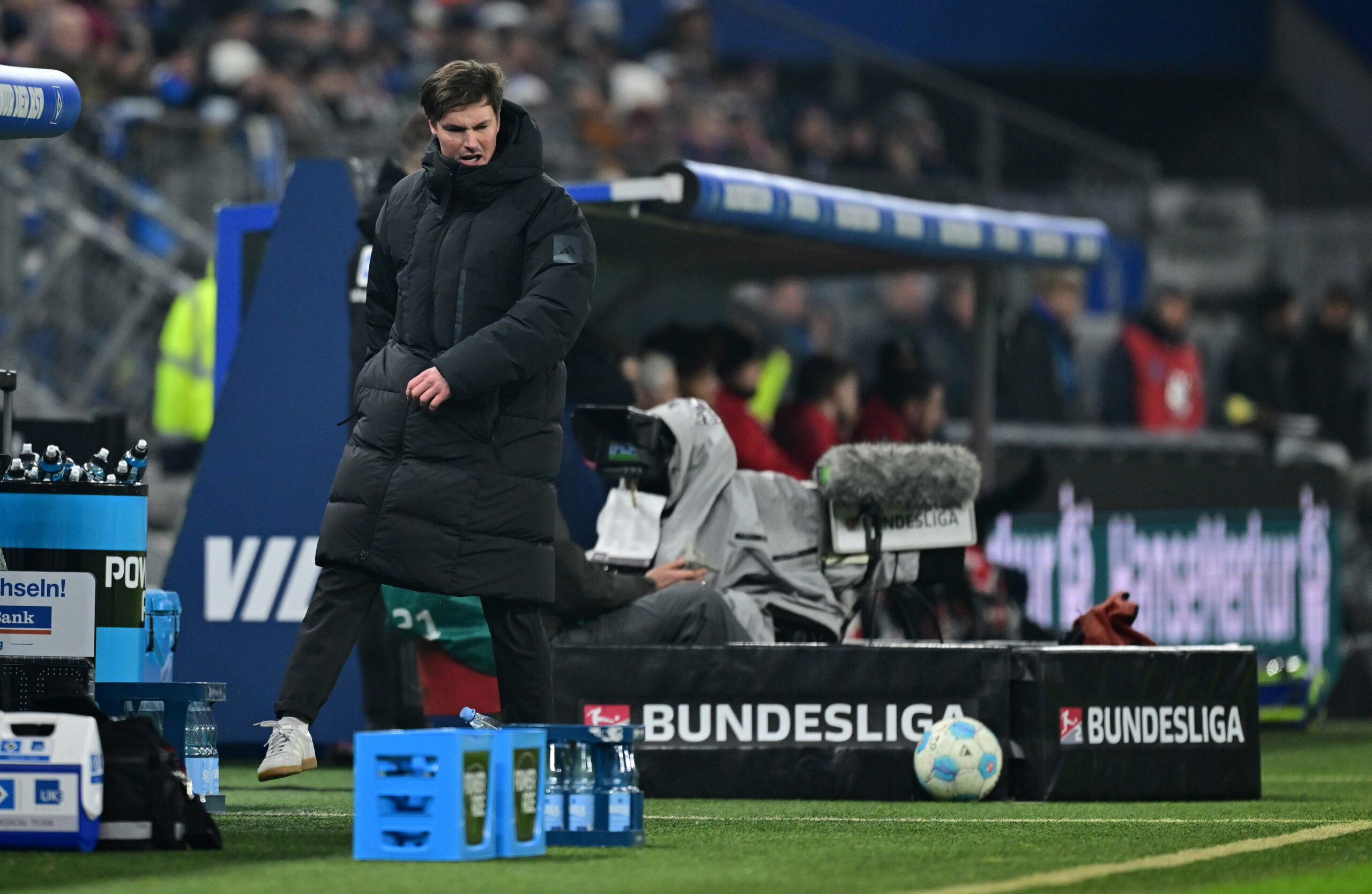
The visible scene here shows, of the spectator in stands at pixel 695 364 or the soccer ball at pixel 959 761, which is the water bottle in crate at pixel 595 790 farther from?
the spectator in stands at pixel 695 364

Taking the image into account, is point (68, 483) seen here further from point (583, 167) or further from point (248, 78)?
point (583, 167)

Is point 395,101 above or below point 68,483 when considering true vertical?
above

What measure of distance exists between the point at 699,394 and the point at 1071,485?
2652 mm

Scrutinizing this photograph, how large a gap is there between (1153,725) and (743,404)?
3.59 meters

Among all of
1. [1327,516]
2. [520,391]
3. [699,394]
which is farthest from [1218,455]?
[520,391]

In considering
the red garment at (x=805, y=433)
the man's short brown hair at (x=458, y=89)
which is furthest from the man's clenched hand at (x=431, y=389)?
the red garment at (x=805, y=433)

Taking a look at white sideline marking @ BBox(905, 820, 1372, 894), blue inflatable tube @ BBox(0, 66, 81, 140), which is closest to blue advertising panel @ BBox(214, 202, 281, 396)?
blue inflatable tube @ BBox(0, 66, 81, 140)

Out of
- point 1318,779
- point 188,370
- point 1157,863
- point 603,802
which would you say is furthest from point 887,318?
point 1157,863

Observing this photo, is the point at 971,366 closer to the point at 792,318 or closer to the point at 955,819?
the point at 792,318

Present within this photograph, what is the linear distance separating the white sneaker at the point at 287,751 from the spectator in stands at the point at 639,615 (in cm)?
218

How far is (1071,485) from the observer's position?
12.2 metres

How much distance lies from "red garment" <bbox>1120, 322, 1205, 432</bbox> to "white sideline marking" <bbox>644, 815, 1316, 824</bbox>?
28.2 feet

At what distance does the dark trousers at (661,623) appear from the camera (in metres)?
8.17

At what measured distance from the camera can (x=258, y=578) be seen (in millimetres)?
9266
